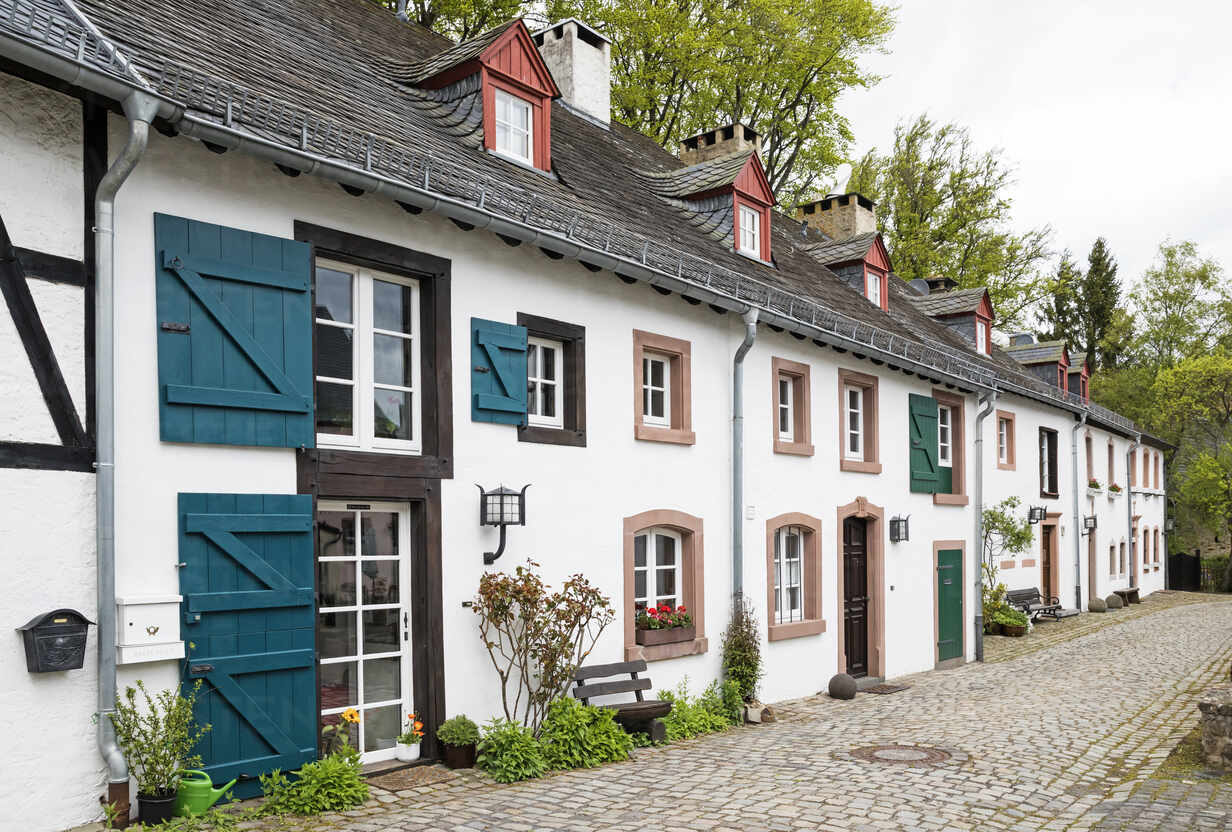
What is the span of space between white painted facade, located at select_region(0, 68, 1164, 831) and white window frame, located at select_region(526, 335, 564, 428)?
296 mm

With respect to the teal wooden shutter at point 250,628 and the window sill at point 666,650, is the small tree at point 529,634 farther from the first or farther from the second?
the teal wooden shutter at point 250,628

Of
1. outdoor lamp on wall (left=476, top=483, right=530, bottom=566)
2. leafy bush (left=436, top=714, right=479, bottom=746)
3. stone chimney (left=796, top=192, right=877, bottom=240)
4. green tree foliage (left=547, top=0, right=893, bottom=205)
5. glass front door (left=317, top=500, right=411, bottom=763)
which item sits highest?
green tree foliage (left=547, top=0, right=893, bottom=205)

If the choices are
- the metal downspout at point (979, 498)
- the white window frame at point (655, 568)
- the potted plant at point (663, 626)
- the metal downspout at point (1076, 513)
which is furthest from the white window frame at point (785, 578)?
the metal downspout at point (1076, 513)

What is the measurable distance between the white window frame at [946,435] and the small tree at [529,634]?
10411mm

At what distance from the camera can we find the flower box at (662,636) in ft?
34.3

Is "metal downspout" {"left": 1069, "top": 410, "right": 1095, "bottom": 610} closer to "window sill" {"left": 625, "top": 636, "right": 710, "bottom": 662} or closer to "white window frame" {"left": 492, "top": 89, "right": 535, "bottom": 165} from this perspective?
"window sill" {"left": 625, "top": 636, "right": 710, "bottom": 662}

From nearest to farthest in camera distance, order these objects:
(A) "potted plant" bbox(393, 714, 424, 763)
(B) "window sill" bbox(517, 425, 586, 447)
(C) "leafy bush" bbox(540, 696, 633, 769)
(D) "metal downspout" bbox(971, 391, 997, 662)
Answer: (A) "potted plant" bbox(393, 714, 424, 763) < (C) "leafy bush" bbox(540, 696, 633, 769) < (B) "window sill" bbox(517, 425, 586, 447) < (D) "metal downspout" bbox(971, 391, 997, 662)

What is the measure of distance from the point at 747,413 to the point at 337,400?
19.1ft

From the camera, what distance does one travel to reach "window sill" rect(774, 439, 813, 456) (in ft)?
42.2

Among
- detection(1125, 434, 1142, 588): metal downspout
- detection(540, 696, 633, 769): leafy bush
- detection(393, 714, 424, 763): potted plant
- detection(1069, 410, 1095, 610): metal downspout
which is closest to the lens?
detection(393, 714, 424, 763): potted plant

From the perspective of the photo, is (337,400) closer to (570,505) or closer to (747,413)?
(570,505)

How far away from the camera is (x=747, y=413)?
1236 centimetres

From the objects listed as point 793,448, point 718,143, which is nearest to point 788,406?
point 793,448

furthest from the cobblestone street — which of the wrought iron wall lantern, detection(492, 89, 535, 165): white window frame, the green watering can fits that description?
detection(492, 89, 535, 165): white window frame
